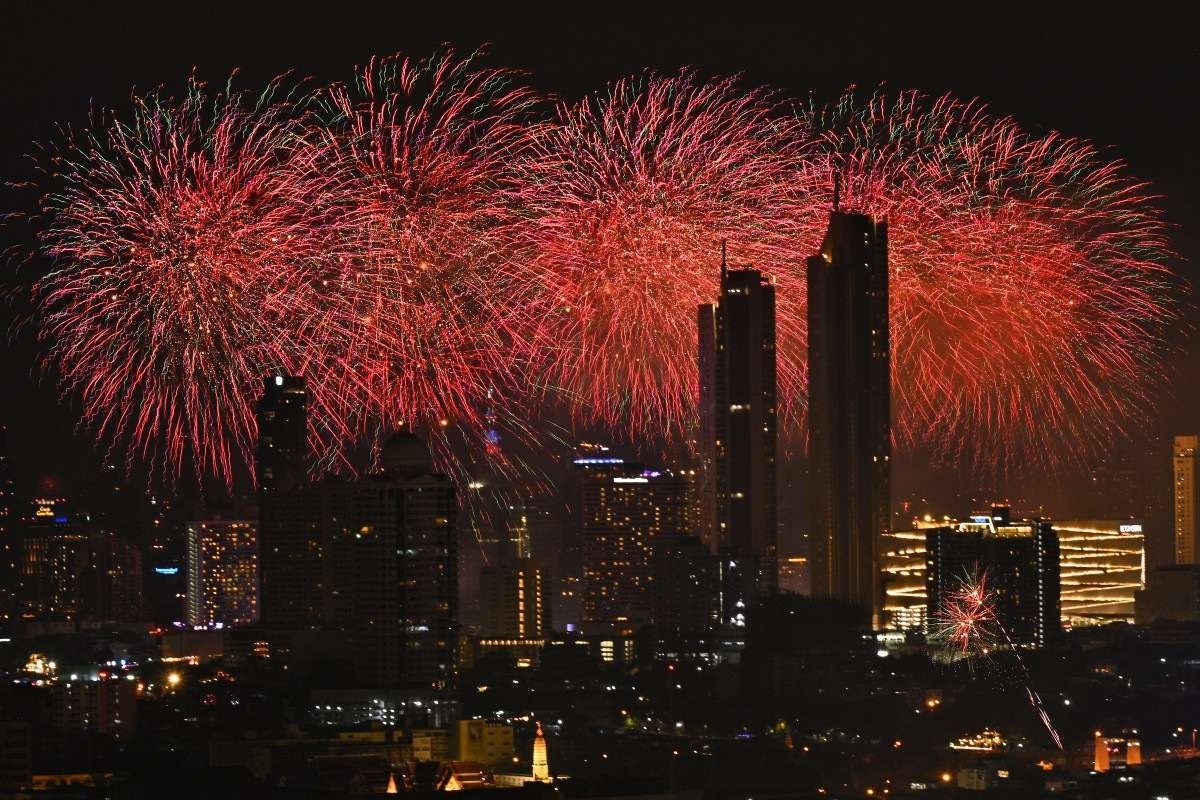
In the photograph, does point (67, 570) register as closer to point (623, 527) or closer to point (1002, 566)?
point (623, 527)

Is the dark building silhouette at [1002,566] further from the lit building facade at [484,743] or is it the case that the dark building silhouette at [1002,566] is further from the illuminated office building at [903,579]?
the lit building facade at [484,743]

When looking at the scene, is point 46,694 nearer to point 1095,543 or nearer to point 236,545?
point 236,545

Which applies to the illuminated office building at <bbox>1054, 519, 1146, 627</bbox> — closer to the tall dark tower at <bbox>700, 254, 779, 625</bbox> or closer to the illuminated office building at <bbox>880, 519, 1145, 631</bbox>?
the illuminated office building at <bbox>880, 519, 1145, 631</bbox>

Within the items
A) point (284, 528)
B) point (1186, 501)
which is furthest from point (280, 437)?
point (1186, 501)

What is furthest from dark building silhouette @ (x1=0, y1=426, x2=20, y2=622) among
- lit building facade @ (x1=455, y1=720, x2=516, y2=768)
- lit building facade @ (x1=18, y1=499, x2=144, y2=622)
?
lit building facade @ (x1=455, y1=720, x2=516, y2=768)

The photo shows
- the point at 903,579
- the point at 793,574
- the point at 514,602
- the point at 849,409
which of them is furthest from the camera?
the point at 793,574

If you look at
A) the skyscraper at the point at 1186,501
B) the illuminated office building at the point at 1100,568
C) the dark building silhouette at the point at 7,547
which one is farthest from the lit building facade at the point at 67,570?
the skyscraper at the point at 1186,501
